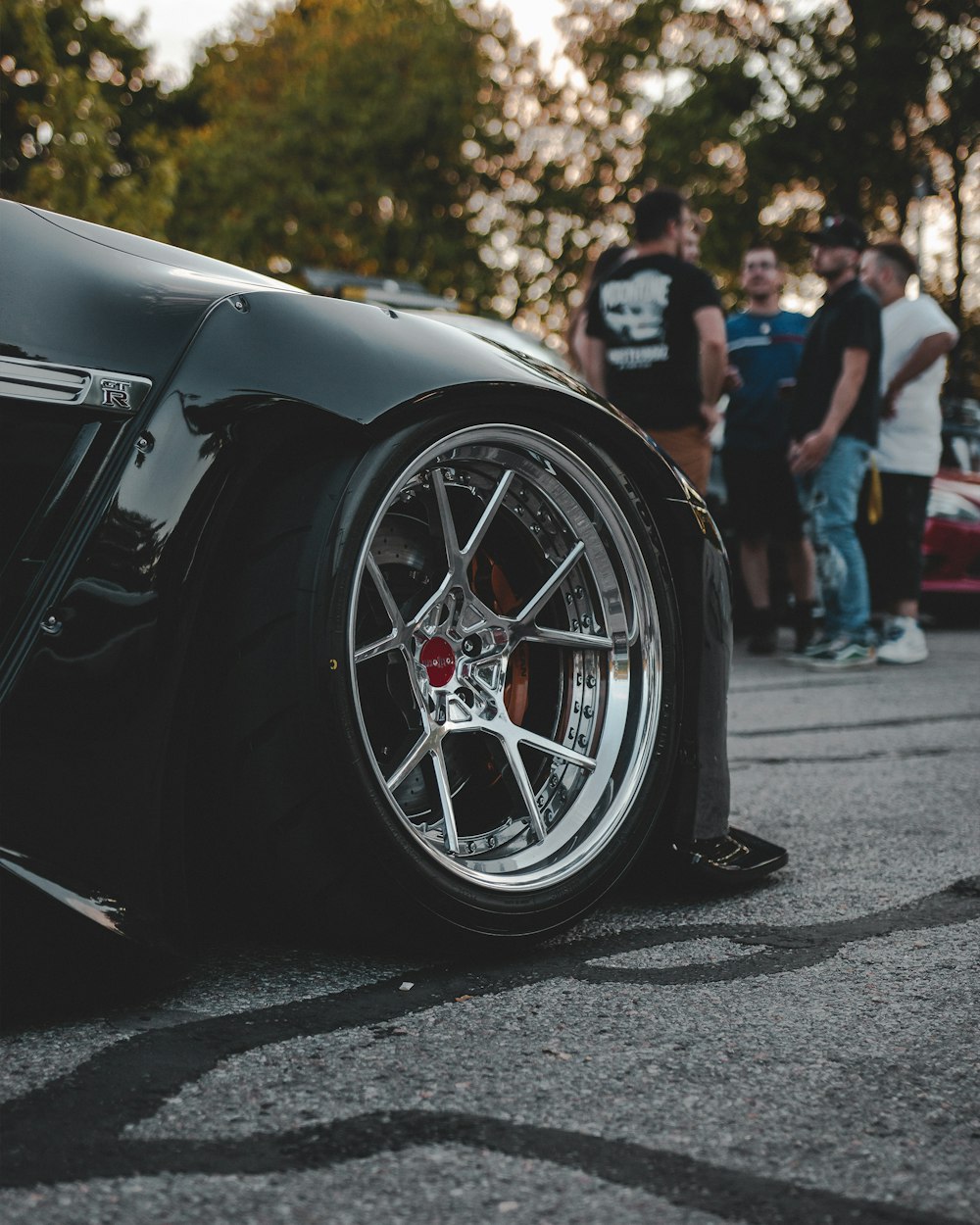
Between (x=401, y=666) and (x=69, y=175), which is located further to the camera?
(x=69, y=175)

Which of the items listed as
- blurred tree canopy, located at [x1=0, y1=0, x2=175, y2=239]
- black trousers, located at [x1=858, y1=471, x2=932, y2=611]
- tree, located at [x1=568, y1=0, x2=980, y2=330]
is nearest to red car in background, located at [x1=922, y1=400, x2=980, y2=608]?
black trousers, located at [x1=858, y1=471, x2=932, y2=611]

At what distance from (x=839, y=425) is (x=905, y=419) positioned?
90 centimetres

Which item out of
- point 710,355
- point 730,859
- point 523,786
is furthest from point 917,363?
point 523,786

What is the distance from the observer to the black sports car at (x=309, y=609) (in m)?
1.76

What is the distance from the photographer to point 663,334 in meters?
Result: 5.70

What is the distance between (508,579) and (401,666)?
0.35 meters

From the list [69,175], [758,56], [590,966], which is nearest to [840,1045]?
[590,966]

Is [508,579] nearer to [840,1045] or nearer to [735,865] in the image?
[735,865]

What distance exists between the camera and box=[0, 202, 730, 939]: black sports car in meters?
1.76

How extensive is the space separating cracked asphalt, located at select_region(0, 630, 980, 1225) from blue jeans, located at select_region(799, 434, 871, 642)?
163 inches

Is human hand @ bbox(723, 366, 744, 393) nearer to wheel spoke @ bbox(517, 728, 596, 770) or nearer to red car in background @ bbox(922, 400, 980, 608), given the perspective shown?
red car in background @ bbox(922, 400, 980, 608)

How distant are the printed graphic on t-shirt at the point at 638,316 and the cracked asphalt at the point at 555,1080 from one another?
3542 mm

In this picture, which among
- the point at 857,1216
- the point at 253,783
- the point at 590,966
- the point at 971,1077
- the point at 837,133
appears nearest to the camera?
the point at 857,1216

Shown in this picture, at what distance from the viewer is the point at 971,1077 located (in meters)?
1.63
